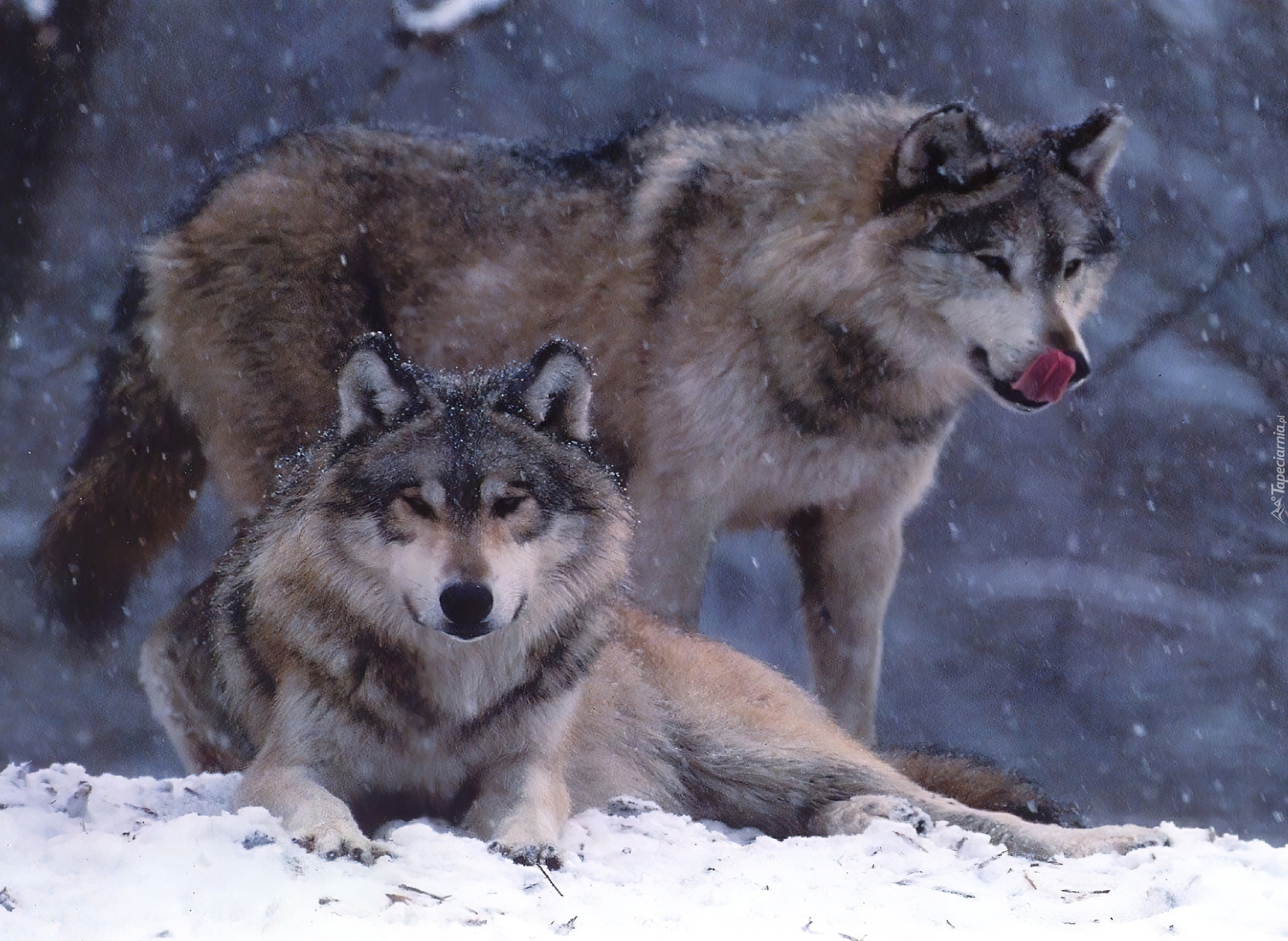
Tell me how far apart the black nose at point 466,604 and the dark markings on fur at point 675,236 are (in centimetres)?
191

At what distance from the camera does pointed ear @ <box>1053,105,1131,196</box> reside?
163 inches

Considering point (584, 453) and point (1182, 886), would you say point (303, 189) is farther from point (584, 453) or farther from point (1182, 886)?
point (1182, 886)

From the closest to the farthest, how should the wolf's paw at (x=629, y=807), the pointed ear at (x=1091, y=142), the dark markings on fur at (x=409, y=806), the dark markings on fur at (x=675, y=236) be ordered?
the dark markings on fur at (x=409, y=806) < the wolf's paw at (x=629, y=807) < the pointed ear at (x=1091, y=142) < the dark markings on fur at (x=675, y=236)

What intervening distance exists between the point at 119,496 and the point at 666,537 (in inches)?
71.4

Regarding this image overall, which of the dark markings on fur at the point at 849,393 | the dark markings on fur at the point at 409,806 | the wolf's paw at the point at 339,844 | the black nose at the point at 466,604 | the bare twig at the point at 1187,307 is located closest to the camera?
the wolf's paw at the point at 339,844

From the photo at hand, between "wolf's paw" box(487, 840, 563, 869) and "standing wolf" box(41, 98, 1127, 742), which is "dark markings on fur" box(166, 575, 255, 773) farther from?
"wolf's paw" box(487, 840, 563, 869)

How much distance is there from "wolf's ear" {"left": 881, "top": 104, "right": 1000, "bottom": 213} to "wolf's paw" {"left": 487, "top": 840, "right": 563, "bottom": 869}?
7.85ft

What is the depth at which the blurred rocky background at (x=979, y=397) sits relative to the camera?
5785 mm

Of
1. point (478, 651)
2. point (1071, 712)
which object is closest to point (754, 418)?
point (478, 651)

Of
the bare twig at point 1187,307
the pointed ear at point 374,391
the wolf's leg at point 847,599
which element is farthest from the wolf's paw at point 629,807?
the bare twig at point 1187,307

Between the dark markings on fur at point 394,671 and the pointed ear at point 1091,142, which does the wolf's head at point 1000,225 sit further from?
the dark markings on fur at point 394,671

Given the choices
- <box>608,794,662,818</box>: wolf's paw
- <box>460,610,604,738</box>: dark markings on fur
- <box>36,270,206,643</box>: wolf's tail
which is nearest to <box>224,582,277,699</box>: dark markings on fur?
<box>460,610,604,738</box>: dark markings on fur

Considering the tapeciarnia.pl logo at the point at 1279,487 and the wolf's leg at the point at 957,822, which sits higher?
the tapeciarnia.pl logo at the point at 1279,487

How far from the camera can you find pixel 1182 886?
8.50 feet
